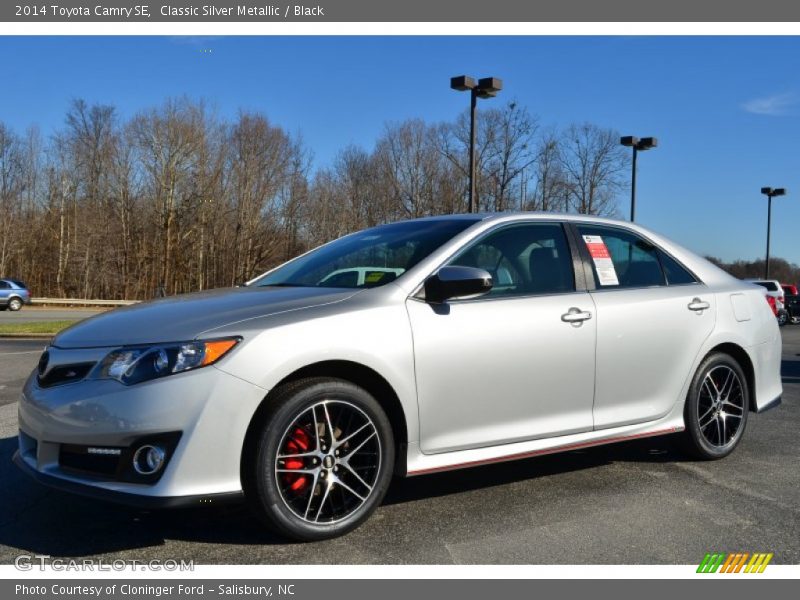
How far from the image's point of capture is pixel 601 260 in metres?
4.81

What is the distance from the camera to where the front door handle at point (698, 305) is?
5035 millimetres

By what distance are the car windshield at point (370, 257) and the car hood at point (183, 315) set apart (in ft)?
0.91

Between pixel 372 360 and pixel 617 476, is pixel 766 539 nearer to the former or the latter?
pixel 617 476

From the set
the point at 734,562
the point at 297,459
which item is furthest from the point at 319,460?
the point at 734,562

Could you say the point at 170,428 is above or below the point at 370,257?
below

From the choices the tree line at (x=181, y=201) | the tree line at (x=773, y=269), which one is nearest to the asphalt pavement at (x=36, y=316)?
the tree line at (x=181, y=201)

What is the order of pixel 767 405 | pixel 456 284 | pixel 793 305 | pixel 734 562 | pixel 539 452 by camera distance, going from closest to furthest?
pixel 734 562 < pixel 456 284 < pixel 539 452 < pixel 767 405 < pixel 793 305

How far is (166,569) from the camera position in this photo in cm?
321

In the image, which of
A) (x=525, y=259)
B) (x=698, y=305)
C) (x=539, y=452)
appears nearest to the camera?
(x=539, y=452)

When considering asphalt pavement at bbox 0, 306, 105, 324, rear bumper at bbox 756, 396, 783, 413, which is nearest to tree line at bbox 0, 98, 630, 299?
asphalt pavement at bbox 0, 306, 105, 324

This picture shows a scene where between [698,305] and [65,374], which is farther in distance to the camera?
[698,305]

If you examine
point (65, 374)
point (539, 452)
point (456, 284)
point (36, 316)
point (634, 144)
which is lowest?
point (36, 316)

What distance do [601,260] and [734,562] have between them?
79.9 inches

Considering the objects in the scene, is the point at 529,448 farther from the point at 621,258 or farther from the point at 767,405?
the point at 767,405
